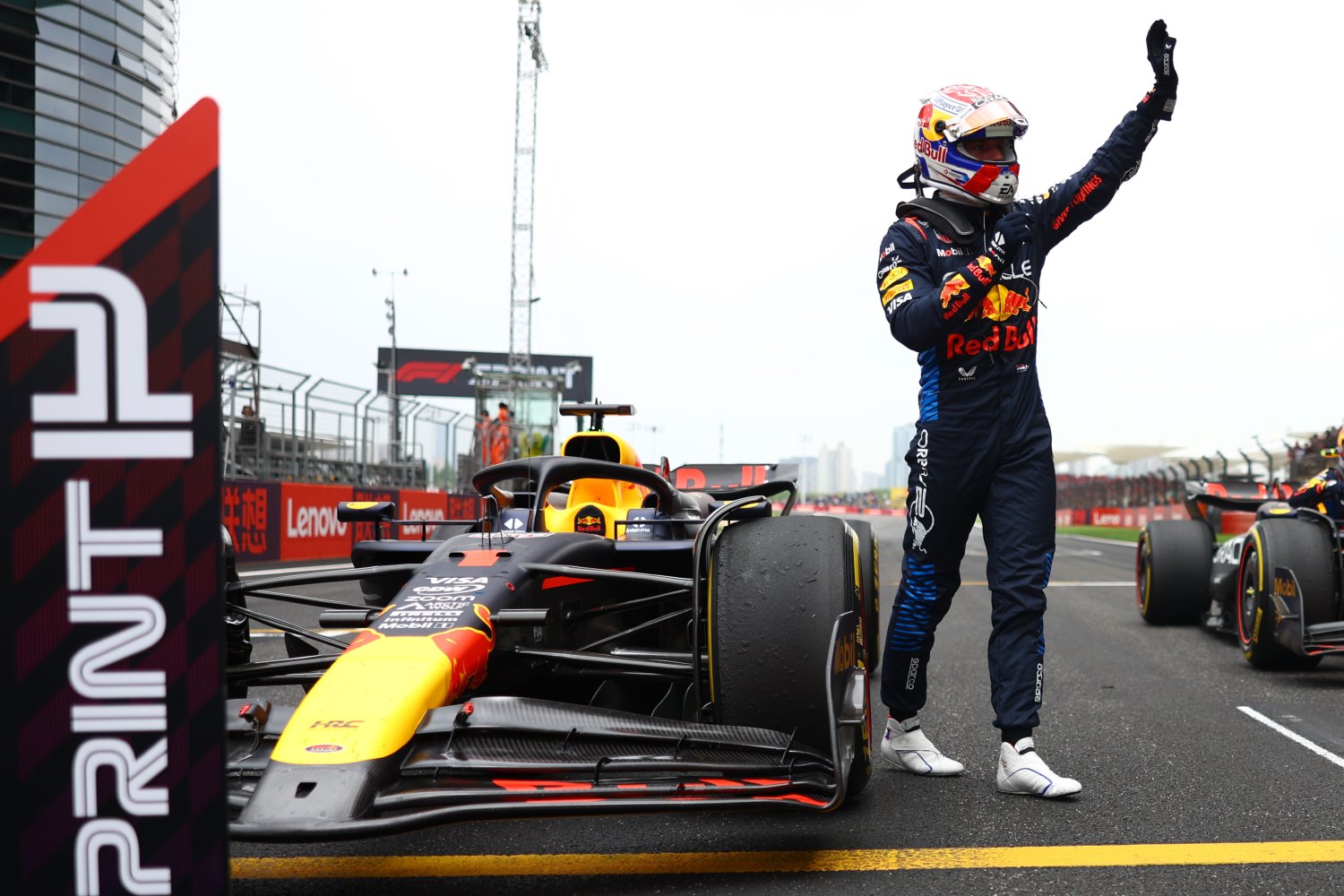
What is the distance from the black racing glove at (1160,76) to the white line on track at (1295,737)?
2150 millimetres

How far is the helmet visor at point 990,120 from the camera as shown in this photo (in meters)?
3.69

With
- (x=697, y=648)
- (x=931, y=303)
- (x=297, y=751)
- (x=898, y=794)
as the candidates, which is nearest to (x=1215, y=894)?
(x=898, y=794)

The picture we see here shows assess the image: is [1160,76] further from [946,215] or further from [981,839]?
[981,839]

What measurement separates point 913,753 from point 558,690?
3.75 ft

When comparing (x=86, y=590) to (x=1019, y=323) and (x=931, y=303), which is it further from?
(x=1019, y=323)

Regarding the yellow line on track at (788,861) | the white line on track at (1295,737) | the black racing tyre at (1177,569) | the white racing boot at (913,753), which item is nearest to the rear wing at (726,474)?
the black racing tyre at (1177,569)

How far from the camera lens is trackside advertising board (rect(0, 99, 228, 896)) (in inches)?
62.2

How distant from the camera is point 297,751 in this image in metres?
2.45

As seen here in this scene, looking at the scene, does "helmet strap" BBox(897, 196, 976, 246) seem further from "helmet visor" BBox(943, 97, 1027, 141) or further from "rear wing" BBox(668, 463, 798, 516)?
"rear wing" BBox(668, 463, 798, 516)

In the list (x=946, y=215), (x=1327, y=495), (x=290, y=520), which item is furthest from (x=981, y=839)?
(x=290, y=520)

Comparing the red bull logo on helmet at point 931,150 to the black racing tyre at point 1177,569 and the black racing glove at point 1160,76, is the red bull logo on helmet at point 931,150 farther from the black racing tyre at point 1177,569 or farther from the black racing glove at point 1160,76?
the black racing tyre at point 1177,569

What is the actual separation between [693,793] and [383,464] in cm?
1645

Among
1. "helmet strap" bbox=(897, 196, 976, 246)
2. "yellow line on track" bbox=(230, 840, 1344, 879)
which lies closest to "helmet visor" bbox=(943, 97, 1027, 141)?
"helmet strap" bbox=(897, 196, 976, 246)

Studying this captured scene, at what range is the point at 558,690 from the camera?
373 cm
